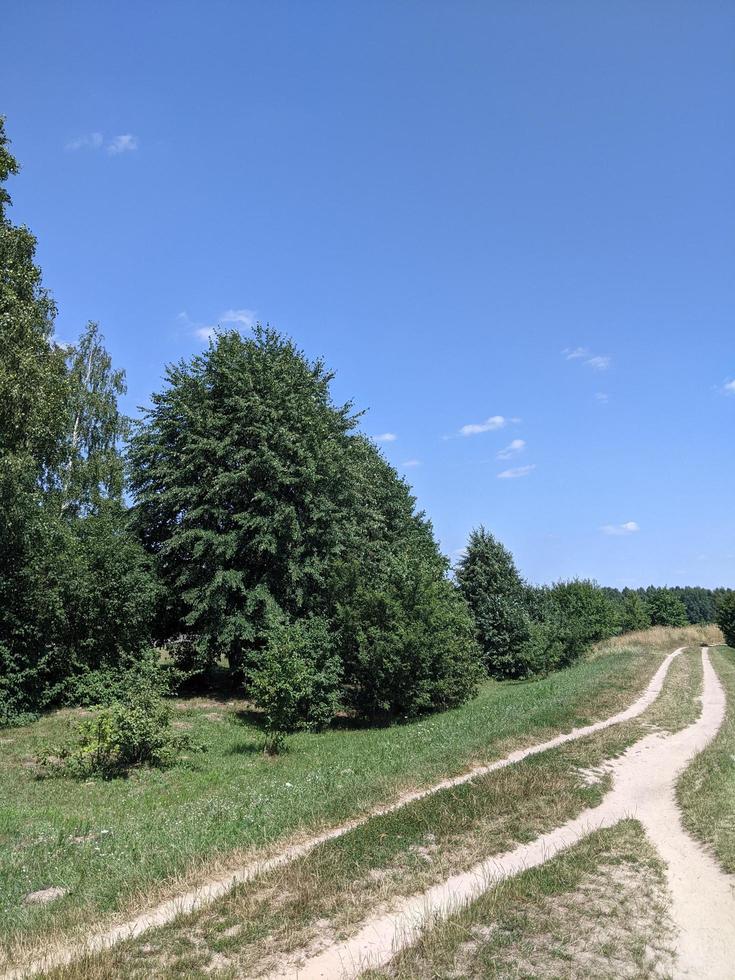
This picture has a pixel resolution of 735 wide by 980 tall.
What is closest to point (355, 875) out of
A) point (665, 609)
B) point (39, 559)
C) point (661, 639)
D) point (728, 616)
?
point (39, 559)

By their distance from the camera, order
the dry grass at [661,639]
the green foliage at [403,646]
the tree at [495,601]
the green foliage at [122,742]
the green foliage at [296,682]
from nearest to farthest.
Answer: the green foliage at [122,742] → the green foliage at [296,682] → the green foliage at [403,646] → the tree at [495,601] → the dry grass at [661,639]

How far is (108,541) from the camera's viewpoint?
23.3m

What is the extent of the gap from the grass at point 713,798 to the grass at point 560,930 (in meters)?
1.04

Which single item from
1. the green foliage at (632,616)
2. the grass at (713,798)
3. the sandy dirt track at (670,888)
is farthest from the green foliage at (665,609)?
the sandy dirt track at (670,888)

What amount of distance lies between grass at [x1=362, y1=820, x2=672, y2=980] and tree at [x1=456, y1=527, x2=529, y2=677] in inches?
1179

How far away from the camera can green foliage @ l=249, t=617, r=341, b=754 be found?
17.6 metres

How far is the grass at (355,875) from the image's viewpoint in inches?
200

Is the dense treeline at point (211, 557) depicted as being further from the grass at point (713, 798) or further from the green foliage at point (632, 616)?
the green foliage at point (632, 616)

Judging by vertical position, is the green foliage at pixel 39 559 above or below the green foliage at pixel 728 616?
above

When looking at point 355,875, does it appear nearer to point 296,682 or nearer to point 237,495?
point 296,682

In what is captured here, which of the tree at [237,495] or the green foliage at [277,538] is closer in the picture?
the green foliage at [277,538]

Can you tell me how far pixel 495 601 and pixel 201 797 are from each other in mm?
30360

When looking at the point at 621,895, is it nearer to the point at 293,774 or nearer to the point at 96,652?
the point at 293,774

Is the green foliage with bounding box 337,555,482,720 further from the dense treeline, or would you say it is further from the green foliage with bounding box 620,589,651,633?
the green foliage with bounding box 620,589,651,633
